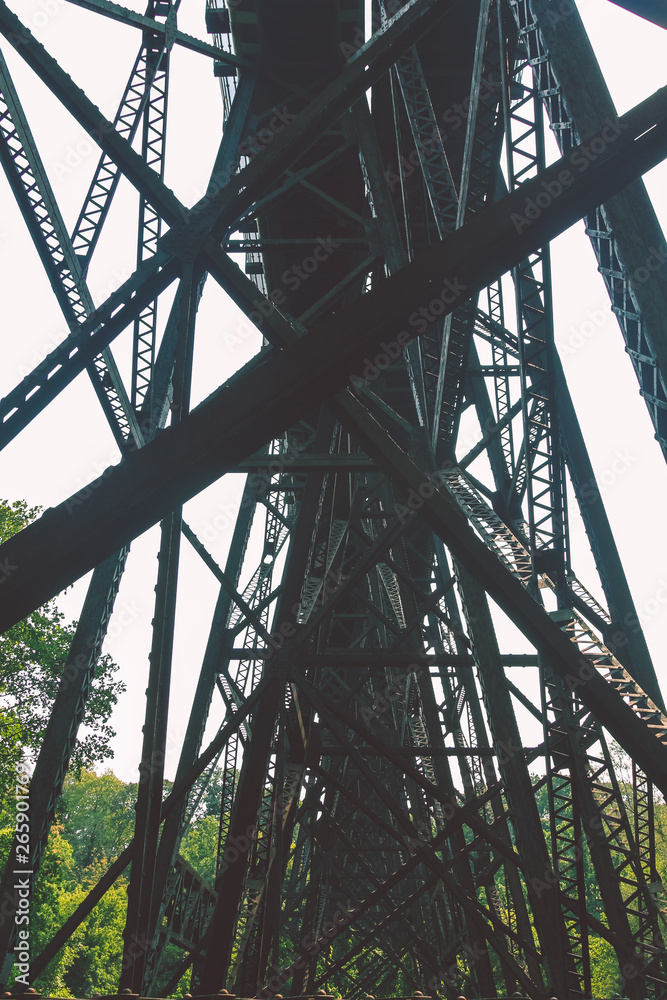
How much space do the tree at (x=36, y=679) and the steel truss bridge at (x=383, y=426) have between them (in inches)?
309

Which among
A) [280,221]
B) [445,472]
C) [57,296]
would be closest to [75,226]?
[57,296]

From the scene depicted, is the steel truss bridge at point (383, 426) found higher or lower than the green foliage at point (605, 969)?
higher

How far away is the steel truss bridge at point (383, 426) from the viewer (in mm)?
2057

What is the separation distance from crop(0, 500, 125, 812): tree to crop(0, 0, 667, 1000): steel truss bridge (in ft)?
25.7

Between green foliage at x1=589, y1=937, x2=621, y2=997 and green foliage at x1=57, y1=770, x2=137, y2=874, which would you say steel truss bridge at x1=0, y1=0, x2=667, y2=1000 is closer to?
green foliage at x1=589, y1=937, x2=621, y2=997

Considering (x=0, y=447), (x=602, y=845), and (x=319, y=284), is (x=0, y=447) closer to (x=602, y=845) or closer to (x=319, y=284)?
(x=602, y=845)

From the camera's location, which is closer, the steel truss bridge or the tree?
the steel truss bridge

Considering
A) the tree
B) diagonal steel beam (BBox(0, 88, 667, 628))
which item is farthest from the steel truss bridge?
the tree

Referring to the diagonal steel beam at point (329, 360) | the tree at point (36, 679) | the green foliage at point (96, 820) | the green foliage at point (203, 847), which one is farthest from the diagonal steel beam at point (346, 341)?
the green foliage at point (96, 820)

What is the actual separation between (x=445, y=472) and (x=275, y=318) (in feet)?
7.79

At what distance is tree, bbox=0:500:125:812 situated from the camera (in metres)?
15.2

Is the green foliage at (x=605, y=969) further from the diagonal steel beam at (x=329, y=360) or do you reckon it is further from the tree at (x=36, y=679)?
the diagonal steel beam at (x=329, y=360)

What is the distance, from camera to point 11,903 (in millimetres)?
3555

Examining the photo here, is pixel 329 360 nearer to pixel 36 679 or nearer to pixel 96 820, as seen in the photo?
pixel 36 679
